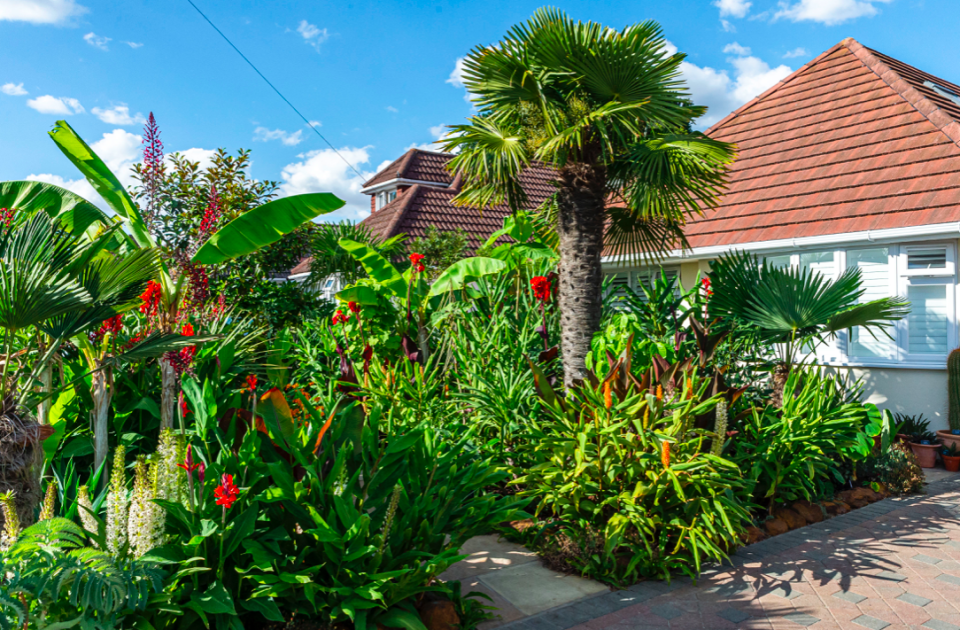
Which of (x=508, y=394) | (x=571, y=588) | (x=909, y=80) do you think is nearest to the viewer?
(x=571, y=588)

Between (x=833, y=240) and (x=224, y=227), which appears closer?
(x=224, y=227)

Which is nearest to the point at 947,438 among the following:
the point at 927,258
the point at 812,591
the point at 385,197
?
the point at 927,258

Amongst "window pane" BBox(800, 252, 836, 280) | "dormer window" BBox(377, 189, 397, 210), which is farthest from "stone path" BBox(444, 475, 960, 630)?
"dormer window" BBox(377, 189, 397, 210)

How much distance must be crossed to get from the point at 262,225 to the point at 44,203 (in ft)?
5.78

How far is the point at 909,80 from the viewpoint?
37.9ft

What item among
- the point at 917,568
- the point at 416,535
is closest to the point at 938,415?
the point at 917,568

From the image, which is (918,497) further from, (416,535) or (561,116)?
(416,535)

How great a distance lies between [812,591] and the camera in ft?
15.1

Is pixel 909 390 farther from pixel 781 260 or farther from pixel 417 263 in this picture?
pixel 417 263

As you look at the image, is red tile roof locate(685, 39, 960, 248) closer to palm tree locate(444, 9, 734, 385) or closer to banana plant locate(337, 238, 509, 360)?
palm tree locate(444, 9, 734, 385)

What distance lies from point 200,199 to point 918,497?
10045 millimetres

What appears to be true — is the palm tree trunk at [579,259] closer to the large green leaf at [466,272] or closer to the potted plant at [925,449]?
the large green leaf at [466,272]

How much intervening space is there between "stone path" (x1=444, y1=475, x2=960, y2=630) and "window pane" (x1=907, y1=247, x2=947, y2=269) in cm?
452

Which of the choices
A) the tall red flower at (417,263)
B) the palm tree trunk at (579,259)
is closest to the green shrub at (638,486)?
the palm tree trunk at (579,259)
